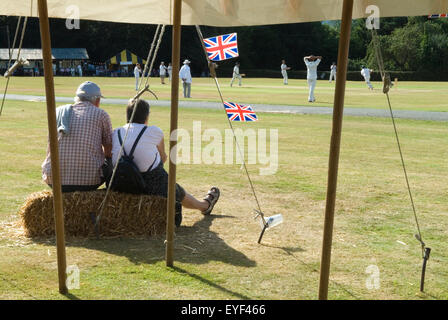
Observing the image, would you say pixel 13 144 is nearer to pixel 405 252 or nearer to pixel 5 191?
pixel 5 191

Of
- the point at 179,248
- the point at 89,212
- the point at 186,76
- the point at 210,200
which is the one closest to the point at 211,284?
the point at 179,248

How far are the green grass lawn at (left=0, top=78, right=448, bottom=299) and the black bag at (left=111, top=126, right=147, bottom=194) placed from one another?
1.74 ft

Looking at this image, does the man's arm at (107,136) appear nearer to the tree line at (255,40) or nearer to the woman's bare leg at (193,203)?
the woman's bare leg at (193,203)

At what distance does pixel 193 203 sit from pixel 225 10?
2313 millimetres

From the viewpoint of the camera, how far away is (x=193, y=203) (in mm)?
6746

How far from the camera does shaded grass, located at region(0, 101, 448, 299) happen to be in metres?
4.66

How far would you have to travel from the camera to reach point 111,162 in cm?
627

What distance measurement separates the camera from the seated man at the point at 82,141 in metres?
6.03

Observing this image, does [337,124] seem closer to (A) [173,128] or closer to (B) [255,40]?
(A) [173,128]

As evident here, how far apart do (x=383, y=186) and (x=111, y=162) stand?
4.50 metres

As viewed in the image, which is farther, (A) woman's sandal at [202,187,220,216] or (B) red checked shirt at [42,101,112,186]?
(A) woman's sandal at [202,187,220,216]

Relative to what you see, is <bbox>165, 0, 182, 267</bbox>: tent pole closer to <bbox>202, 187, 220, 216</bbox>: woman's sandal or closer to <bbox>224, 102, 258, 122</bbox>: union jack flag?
<bbox>202, 187, 220, 216</bbox>: woman's sandal

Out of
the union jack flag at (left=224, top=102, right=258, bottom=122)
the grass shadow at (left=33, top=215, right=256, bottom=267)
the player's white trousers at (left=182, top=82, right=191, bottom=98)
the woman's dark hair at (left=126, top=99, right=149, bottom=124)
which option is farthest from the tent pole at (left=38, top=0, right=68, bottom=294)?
the player's white trousers at (left=182, top=82, right=191, bottom=98)
